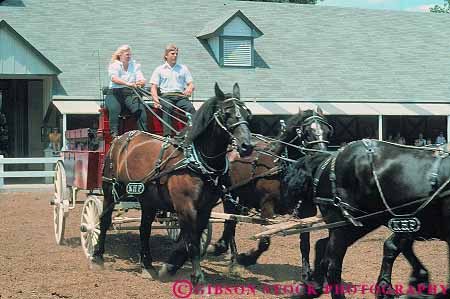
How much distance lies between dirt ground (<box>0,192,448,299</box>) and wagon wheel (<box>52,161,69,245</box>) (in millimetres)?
232

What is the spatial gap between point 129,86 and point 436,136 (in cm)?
2192

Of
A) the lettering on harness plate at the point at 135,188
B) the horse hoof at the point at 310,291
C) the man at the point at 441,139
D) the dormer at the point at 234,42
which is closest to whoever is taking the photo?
the horse hoof at the point at 310,291

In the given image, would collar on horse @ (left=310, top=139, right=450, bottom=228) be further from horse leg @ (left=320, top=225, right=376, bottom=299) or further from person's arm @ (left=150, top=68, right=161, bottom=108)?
person's arm @ (left=150, top=68, right=161, bottom=108)

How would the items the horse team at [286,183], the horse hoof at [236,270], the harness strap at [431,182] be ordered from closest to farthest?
the harness strap at [431,182]
the horse team at [286,183]
the horse hoof at [236,270]

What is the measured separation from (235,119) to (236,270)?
2630 mm

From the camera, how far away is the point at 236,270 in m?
9.38

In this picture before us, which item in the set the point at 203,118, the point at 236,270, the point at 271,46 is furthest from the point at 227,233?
the point at 271,46

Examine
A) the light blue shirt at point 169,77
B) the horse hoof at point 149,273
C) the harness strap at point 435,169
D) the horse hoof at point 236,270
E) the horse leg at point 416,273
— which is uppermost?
the light blue shirt at point 169,77

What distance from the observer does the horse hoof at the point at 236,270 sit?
30.4 ft

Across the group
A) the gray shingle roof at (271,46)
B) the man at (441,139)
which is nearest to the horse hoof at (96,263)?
the gray shingle roof at (271,46)

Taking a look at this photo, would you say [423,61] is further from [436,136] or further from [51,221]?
[51,221]

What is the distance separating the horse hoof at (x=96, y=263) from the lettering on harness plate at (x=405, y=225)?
419 cm

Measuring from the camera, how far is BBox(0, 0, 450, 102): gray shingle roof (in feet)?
87.1

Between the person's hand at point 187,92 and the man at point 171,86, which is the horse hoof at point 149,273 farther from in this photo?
the person's hand at point 187,92
